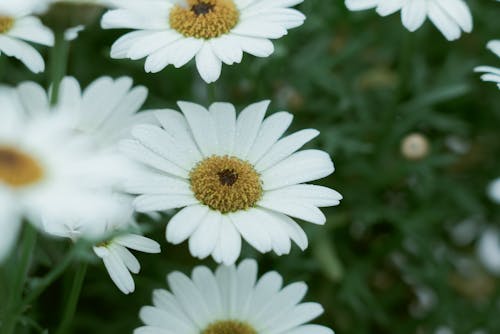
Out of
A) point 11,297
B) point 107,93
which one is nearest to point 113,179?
point 11,297

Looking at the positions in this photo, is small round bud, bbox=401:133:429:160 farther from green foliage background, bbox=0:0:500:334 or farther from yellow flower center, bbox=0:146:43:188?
yellow flower center, bbox=0:146:43:188

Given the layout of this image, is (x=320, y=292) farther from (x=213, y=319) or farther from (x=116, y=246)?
(x=116, y=246)

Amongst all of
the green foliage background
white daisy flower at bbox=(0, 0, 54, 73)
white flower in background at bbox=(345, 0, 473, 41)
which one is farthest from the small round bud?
white daisy flower at bbox=(0, 0, 54, 73)

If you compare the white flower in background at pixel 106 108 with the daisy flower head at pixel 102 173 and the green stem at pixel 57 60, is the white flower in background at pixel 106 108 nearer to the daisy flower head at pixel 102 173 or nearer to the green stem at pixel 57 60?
the daisy flower head at pixel 102 173

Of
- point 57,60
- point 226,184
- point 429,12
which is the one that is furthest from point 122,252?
point 429,12

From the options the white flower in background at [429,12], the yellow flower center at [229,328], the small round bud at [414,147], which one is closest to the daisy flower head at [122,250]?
the yellow flower center at [229,328]

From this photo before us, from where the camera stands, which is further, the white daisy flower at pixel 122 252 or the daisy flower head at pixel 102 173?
the white daisy flower at pixel 122 252
